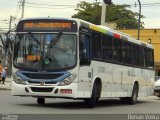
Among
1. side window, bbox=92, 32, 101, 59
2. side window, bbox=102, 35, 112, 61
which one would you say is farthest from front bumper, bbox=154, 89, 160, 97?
side window, bbox=92, 32, 101, 59

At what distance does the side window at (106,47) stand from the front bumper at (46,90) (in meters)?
2.83

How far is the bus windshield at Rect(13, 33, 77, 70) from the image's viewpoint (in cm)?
1867

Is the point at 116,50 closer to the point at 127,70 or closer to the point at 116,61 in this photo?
the point at 116,61

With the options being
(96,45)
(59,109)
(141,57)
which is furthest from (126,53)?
(59,109)

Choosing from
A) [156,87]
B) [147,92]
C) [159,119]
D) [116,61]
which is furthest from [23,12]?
[159,119]

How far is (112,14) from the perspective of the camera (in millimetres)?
92625

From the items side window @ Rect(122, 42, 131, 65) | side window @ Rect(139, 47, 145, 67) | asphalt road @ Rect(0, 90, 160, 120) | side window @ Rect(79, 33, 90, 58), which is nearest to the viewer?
asphalt road @ Rect(0, 90, 160, 120)

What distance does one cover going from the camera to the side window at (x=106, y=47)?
20980 millimetres

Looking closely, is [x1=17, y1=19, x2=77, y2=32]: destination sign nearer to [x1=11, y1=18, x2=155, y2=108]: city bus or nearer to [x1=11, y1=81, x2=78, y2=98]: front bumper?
[x1=11, y1=18, x2=155, y2=108]: city bus

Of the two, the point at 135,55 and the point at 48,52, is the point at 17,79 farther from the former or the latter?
the point at 135,55

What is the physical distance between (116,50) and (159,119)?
6574 mm

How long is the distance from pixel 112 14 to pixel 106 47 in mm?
71921

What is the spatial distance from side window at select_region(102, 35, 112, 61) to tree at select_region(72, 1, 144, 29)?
70213 mm

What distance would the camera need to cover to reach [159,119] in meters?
16.2
